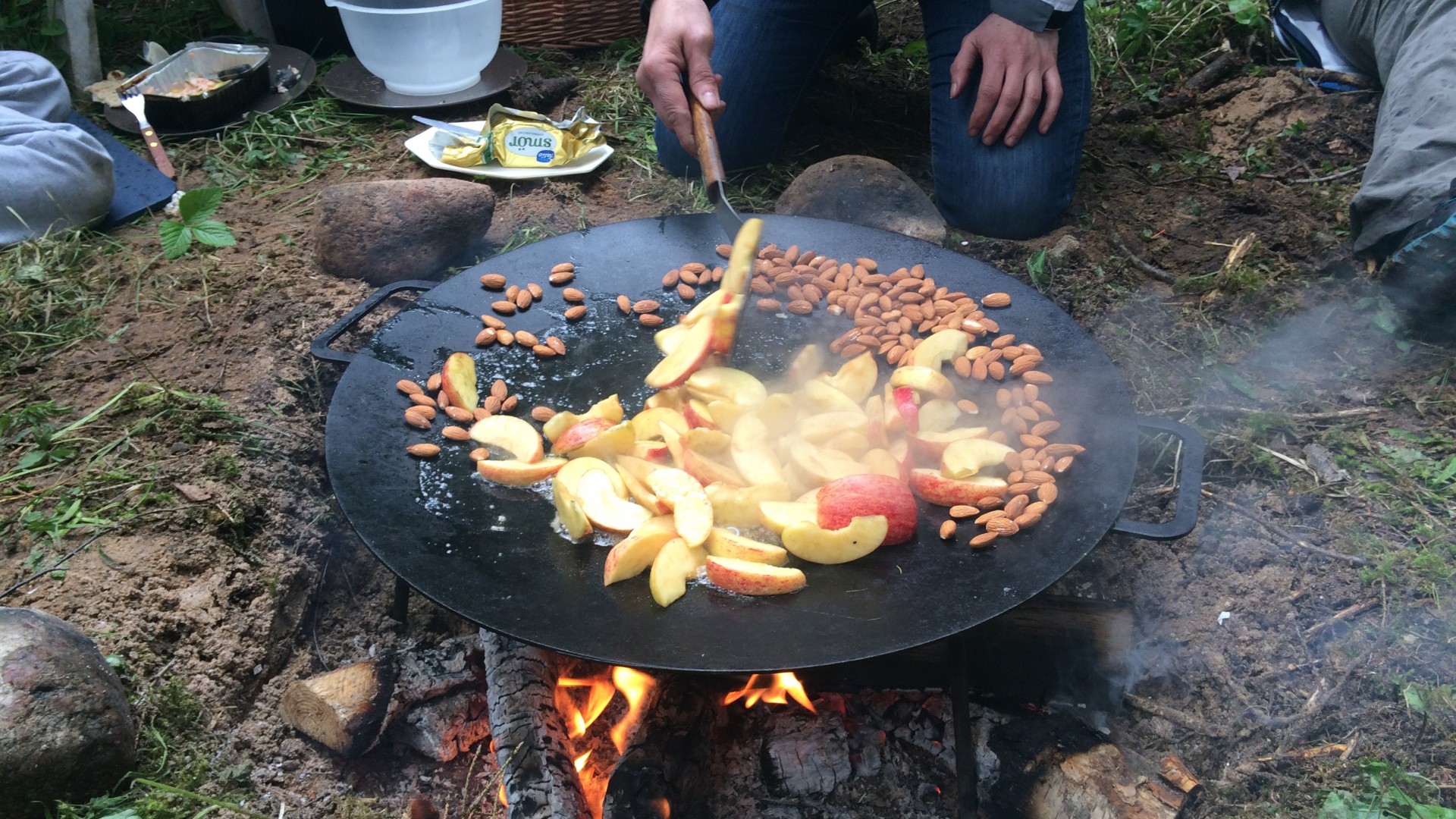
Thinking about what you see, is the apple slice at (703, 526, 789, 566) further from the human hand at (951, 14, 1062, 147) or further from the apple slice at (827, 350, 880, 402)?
the human hand at (951, 14, 1062, 147)

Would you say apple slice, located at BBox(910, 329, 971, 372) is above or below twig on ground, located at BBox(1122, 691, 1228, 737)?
above

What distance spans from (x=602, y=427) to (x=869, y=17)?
3391mm

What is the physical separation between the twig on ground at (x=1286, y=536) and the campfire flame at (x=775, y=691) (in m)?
1.23

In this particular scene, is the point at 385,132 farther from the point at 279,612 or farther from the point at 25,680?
the point at 25,680

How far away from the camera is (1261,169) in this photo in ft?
11.8

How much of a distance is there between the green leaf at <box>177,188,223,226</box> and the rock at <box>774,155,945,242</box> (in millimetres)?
2068

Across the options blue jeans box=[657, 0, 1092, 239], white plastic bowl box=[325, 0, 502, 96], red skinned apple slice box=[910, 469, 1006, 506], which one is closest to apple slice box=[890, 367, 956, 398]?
red skinned apple slice box=[910, 469, 1006, 506]

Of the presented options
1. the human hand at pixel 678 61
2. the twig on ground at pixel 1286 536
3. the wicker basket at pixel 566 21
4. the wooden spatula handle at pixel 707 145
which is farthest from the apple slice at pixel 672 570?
the wicker basket at pixel 566 21

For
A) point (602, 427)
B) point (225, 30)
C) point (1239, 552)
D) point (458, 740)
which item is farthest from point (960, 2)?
point (225, 30)

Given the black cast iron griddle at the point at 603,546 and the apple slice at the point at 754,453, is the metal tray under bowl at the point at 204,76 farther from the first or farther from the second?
the apple slice at the point at 754,453

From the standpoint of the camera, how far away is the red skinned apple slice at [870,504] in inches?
63.8

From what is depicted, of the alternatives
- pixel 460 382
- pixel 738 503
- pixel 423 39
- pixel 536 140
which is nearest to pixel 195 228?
pixel 536 140

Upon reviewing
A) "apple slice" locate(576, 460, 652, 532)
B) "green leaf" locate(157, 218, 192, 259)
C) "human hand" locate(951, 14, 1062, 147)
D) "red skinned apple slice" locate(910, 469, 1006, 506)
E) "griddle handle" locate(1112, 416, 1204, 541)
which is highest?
"human hand" locate(951, 14, 1062, 147)

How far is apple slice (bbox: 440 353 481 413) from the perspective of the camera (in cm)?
193
